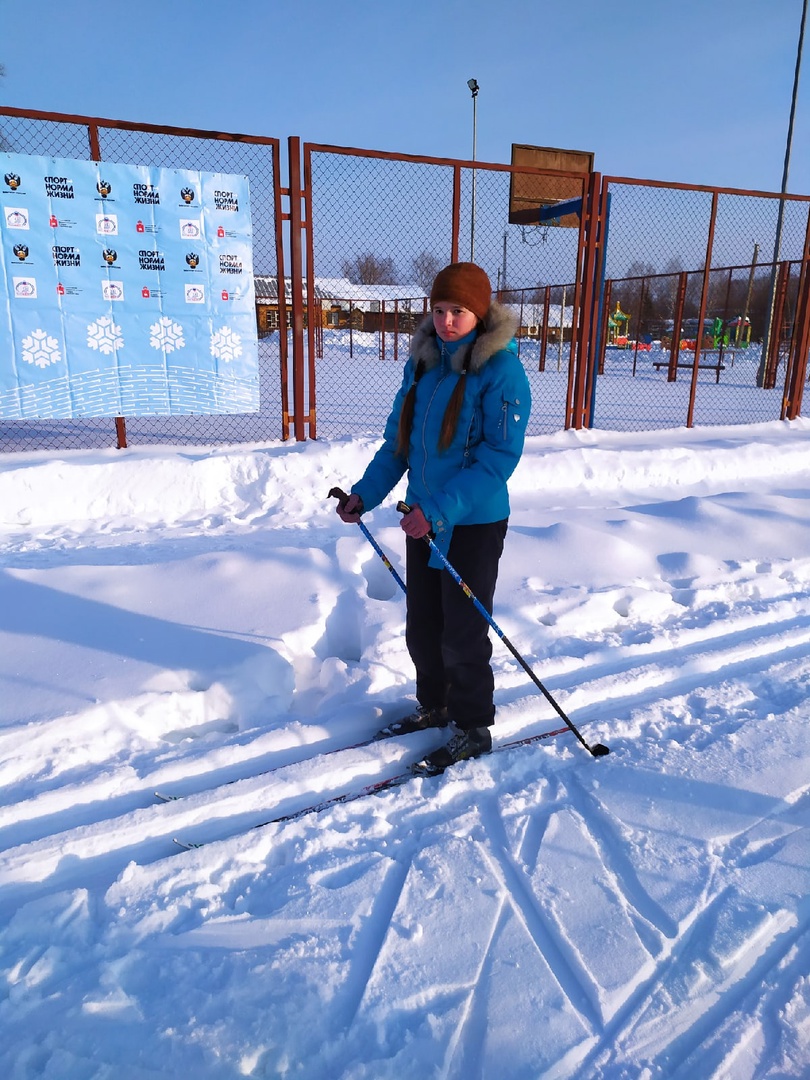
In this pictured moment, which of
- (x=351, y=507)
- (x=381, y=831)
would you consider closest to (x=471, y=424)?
(x=351, y=507)

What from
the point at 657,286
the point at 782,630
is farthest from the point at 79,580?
the point at 657,286

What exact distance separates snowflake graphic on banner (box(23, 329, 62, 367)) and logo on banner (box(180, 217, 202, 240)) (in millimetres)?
1324

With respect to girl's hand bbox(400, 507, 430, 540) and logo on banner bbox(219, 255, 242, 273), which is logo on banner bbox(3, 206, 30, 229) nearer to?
logo on banner bbox(219, 255, 242, 273)

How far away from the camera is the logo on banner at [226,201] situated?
589 centimetres

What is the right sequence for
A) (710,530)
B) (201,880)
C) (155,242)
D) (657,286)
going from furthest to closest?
(657,286), (155,242), (710,530), (201,880)

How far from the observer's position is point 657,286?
72.5ft

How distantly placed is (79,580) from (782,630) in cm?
370

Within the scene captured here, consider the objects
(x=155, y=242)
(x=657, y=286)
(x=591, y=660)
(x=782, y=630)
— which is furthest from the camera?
(x=657, y=286)

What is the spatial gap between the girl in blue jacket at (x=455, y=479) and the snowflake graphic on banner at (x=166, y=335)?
12.5 ft

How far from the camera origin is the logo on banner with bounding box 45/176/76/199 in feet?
17.6

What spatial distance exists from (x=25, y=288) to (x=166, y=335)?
3.40ft

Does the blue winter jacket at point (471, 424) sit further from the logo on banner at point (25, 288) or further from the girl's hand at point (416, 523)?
the logo on banner at point (25, 288)

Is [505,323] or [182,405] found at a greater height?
[505,323]

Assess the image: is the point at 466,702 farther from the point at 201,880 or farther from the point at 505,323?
the point at 505,323
